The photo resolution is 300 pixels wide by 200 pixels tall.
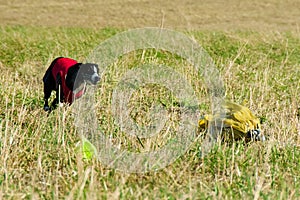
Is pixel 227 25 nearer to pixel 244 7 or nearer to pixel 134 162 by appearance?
pixel 244 7

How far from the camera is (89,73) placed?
388 cm

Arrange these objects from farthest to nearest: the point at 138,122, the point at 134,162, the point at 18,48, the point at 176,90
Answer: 1. the point at 18,48
2. the point at 176,90
3. the point at 138,122
4. the point at 134,162

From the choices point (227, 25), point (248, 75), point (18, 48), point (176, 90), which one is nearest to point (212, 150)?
point (176, 90)

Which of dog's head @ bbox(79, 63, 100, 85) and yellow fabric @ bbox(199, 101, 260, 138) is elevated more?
dog's head @ bbox(79, 63, 100, 85)

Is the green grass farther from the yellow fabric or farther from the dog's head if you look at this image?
the dog's head

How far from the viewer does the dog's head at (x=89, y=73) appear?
3.83m

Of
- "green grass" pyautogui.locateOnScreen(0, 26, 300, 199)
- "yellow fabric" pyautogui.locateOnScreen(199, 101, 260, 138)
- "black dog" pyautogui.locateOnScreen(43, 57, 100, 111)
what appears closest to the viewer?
"green grass" pyautogui.locateOnScreen(0, 26, 300, 199)

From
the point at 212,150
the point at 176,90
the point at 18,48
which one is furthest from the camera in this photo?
the point at 18,48

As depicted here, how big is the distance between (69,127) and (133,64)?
2.82 m

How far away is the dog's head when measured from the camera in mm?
3834

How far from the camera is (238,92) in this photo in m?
5.01

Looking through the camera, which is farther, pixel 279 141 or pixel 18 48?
pixel 18 48

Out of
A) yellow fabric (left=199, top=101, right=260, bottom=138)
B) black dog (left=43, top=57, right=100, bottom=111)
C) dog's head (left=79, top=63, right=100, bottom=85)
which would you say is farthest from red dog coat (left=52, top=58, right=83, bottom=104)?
yellow fabric (left=199, top=101, right=260, bottom=138)

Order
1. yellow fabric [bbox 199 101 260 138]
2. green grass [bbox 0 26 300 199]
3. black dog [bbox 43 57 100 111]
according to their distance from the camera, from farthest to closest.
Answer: black dog [bbox 43 57 100 111], yellow fabric [bbox 199 101 260 138], green grass [bbox 0 26 300 199]
